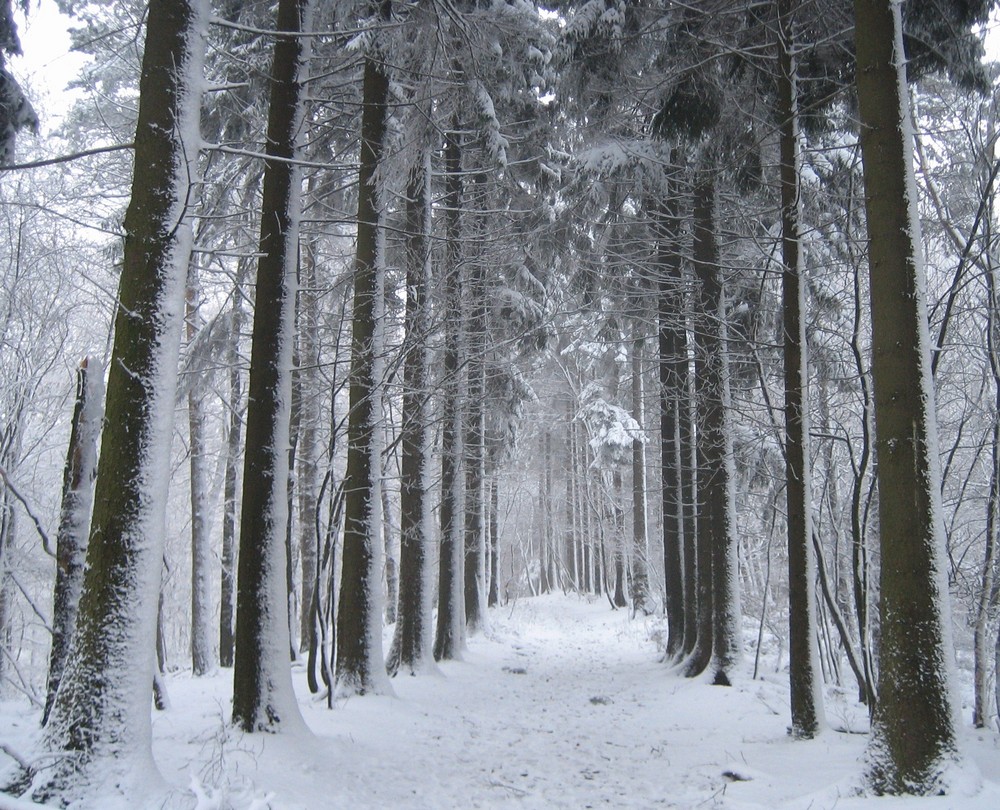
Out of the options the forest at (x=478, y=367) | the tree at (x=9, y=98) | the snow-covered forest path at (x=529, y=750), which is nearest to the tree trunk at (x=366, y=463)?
the forest at (x=478, y=367)

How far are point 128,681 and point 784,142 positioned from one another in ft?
25.9

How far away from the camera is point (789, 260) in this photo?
745 centimetres

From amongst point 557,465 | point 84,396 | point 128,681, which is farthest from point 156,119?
point 557,465

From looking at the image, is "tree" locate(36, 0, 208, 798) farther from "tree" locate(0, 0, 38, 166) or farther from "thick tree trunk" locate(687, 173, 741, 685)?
"thick tree trunk" locate(687, 173, 741, 685)

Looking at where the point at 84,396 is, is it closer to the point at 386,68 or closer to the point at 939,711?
the point at 386,68

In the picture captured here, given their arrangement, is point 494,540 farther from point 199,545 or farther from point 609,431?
point 199,545

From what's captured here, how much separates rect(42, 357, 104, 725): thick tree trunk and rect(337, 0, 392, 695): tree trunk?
9.98 ft

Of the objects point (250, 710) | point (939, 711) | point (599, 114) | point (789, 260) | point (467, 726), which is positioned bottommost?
point (467, 726)

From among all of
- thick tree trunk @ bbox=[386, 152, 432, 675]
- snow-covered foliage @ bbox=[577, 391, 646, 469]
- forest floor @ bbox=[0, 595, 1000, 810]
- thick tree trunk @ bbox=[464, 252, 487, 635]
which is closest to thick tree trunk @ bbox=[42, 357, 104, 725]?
forest floor @ bbox=[0, 595, 1000, 810]

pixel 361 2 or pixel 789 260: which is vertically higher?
pixel 361 2

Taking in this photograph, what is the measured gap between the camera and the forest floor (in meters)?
4.93

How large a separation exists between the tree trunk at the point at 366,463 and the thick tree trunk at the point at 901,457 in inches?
218

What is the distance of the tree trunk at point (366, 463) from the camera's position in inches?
340

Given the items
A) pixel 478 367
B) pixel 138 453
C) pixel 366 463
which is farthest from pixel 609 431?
pixel 138 453
